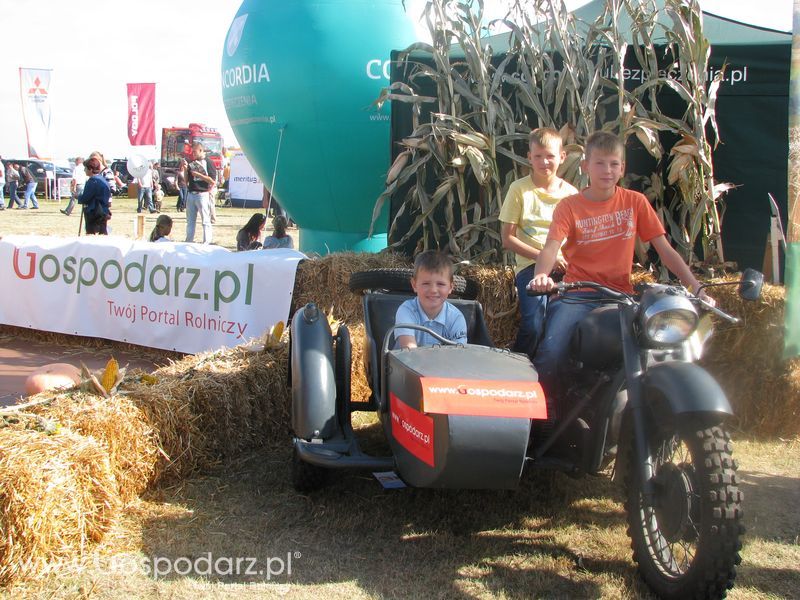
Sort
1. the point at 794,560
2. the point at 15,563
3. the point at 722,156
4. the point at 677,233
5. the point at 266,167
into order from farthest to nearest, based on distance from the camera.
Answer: the point at 266,167 < the point at 722,156 < the point at 677,233 < the point at 794,560 < the point at 15,563

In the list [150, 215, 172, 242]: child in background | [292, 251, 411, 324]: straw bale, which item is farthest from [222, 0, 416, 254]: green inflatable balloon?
[292, 251, 411, 324]: straw bale

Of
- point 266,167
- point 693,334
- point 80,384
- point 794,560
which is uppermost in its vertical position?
point 266,167

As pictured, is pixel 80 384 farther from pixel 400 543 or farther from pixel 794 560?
pixel 794 560

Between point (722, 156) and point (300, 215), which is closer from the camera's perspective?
point (722, 156)

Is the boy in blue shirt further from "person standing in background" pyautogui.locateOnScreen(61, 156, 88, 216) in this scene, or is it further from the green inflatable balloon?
"person standing in background" pyautogui.locateOnScreen(61, 156, 88, 216)

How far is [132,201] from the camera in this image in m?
30.8

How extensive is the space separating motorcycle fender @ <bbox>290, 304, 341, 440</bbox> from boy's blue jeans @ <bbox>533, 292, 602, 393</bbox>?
3.04ft

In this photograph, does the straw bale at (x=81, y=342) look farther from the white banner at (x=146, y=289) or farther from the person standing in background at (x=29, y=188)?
the person standing in background at (x=29, y=188)

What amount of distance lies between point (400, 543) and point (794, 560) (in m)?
1.55

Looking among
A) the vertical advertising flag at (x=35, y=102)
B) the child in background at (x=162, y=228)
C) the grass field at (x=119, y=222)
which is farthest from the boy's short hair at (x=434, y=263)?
the vertical advertising flag at (x=35, y=102)

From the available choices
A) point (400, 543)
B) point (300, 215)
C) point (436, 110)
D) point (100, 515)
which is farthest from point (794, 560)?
point (300, 215)

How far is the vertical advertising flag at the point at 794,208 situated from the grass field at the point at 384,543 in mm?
804

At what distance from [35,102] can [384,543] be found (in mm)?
24891

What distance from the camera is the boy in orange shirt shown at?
3.23 meters
